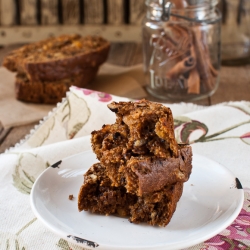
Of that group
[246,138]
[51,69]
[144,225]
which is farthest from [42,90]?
[144,225]

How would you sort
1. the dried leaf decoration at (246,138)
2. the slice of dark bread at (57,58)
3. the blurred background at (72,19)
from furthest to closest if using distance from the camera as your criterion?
the blurred background at (72,19), the slice of dark bread at (57,58), the dried leaf decoration at (246,138)

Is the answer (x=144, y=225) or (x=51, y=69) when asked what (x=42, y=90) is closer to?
(x=51, y=69)

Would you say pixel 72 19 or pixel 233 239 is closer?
pixel 233 239

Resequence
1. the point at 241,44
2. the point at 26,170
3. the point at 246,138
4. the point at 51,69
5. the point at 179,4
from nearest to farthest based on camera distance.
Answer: the point at 26,170
the point at 246,138
the point at 179,4
the point at 51,69
the point at 241,44

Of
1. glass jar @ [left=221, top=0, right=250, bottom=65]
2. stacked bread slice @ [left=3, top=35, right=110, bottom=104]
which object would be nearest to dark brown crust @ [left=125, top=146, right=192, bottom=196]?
stacked bread slice @ [left=3, top=35, right=110, bottom=104]

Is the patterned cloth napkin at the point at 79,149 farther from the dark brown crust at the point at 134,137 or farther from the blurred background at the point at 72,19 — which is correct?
the blurred background at the point at 72,19

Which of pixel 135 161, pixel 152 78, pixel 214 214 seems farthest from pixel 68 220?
pixel 152 78

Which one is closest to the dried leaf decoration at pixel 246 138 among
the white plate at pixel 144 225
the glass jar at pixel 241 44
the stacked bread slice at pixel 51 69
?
the white plate at pixel 144 225
